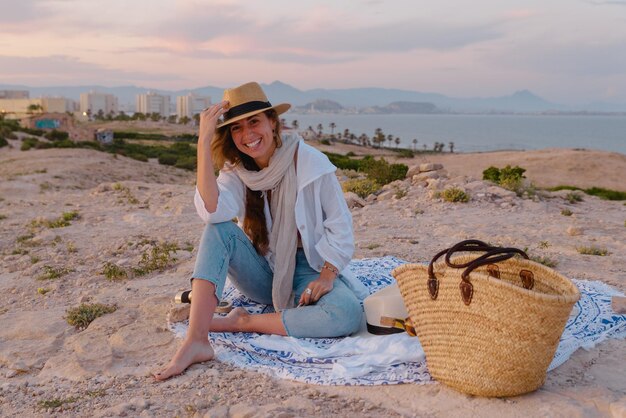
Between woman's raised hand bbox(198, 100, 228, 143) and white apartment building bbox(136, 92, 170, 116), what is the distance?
550 feet

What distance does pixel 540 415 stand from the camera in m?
2.69

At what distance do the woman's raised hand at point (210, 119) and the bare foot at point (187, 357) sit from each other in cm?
115

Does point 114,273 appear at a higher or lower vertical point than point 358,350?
lower

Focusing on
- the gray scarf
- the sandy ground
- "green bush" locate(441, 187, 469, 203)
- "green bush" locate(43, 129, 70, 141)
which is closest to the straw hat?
the gray scarf

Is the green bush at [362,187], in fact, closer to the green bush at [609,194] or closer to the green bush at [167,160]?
the green bush at [609,194]

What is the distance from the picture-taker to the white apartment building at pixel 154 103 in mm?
166875

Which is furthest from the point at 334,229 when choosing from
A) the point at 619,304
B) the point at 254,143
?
the point at 619,304

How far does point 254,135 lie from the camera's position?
12.2 ft

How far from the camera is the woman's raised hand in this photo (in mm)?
3652

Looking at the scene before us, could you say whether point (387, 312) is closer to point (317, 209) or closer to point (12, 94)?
point (317, 209)

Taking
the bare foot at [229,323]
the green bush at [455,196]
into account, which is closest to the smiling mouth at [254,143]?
the bare foot at [229,323]

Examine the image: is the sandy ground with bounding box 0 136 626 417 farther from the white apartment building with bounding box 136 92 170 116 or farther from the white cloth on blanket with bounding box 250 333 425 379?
the white apartment building with bounding box 136 92 170 116

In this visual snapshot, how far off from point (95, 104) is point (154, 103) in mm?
24774

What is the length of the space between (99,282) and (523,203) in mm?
6189
